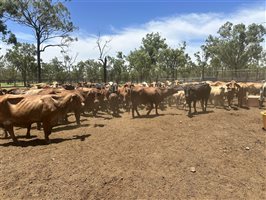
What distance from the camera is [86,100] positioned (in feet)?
48.8

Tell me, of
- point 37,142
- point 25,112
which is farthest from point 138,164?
point 25,112

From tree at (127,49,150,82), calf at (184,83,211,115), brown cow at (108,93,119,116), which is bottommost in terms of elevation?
brown cow at (108,93,119,116)

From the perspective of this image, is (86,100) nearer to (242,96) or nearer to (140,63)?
(242,96)

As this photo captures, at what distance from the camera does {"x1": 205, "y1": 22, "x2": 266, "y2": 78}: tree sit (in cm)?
5550

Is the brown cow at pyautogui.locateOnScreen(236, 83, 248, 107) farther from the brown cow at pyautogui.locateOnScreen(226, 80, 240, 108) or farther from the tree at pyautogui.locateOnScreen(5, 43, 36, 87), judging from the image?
the tree at pyautogui.locateOnScreen(5, 43, 36, 87)

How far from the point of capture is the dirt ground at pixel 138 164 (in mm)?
5648

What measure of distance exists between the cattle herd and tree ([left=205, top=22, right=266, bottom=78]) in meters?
38.0

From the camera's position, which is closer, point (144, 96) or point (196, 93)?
point (144, 96)

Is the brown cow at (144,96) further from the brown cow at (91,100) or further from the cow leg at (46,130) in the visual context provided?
the cow leg at (46,130)

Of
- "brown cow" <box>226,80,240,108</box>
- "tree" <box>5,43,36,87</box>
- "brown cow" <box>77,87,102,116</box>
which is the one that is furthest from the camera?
"tree" <box>5,43,36,87</box>

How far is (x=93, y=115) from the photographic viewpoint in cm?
1516

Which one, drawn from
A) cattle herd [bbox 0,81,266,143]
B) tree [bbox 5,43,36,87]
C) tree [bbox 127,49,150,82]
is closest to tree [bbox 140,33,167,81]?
tree [bbox 127,49,150,82]

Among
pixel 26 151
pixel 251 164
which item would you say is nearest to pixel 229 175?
pixel 251 164

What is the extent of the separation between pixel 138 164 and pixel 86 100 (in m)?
8.55
